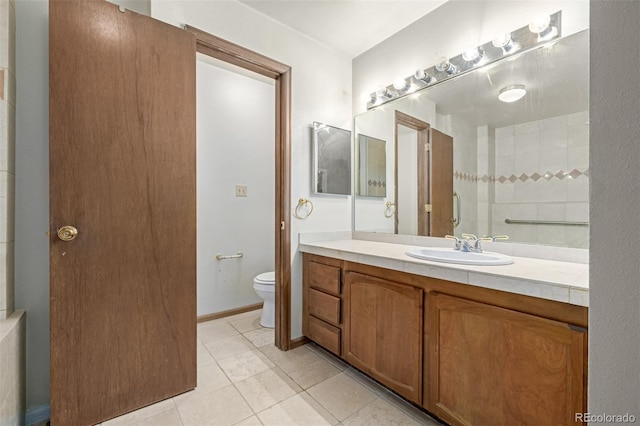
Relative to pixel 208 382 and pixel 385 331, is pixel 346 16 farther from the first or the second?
pixel 208 382

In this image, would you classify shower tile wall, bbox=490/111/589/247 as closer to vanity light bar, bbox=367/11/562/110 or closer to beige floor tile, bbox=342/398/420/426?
vanity light bar, bbox=367/11/562/110

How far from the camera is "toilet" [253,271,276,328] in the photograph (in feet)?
7.98

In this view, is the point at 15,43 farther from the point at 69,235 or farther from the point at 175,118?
the point at 69,235

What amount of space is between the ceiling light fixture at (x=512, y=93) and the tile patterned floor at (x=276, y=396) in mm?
1737

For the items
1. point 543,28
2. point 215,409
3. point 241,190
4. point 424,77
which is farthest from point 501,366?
point 241,190

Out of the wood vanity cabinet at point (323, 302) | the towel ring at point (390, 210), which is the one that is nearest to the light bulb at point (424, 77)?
the towel ring at point (390, 210)

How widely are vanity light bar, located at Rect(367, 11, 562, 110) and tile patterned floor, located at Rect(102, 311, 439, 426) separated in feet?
6.44

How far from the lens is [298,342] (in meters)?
2.15

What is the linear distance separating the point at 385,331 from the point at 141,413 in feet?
4.33

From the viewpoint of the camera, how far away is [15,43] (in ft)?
4.36

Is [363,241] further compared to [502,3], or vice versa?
[363,241]

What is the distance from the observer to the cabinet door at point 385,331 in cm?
139
